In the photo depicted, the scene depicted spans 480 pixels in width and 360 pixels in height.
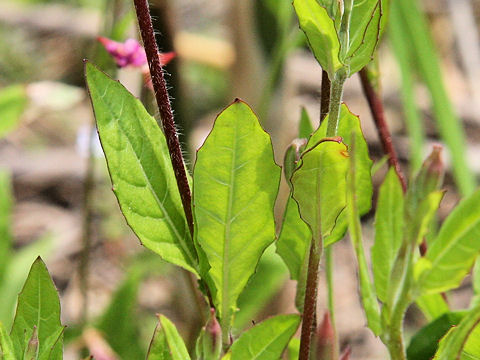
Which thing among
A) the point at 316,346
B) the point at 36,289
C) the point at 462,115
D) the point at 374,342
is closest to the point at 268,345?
the point at 316,346

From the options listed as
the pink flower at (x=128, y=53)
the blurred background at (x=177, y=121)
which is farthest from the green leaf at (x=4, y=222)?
the pink flower at (x=128, y=53)

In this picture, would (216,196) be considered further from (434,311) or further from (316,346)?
(434,311)

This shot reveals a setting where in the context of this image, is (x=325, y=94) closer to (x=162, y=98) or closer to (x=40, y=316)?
(x=162, y=98)

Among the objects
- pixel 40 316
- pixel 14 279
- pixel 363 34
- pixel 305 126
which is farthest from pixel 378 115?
pixel 14 279

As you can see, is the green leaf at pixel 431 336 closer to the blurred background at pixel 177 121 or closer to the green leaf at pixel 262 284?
the blurred background at pixel 177 121

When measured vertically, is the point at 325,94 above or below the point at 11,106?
below

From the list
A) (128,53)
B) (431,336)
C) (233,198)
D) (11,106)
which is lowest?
(431,336)
